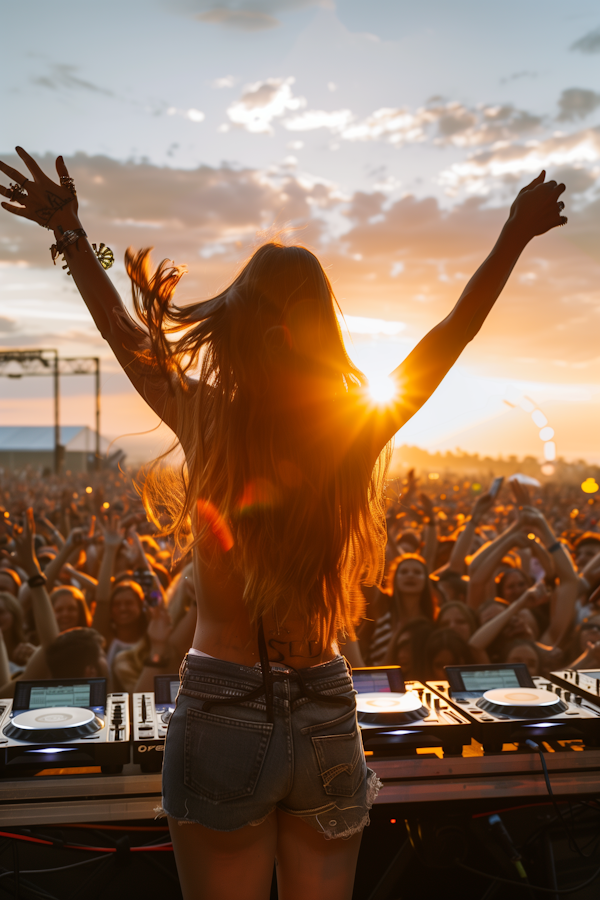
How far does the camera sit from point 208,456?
1245mm

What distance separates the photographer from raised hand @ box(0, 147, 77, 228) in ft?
4.90

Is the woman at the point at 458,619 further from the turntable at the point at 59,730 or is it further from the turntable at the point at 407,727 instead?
the turntable at the point at 59,730

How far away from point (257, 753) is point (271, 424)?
1.92 feet

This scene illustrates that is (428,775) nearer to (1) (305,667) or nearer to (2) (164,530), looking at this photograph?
(1) (305,667)

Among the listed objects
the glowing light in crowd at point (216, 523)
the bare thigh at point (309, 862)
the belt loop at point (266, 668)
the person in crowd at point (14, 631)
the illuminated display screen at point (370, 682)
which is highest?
the glowing light in crowd at point (216, 523)

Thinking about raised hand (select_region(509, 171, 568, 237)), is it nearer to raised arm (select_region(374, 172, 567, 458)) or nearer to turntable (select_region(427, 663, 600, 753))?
raised arm (select_region(374, 172, 567, 458))

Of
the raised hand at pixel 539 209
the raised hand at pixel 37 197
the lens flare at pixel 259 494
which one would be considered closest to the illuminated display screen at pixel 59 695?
the lens flare at pixel 259 494

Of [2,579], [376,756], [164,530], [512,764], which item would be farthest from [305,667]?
[2,579]

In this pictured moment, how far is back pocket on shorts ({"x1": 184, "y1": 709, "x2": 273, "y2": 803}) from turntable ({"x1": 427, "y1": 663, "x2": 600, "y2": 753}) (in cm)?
133

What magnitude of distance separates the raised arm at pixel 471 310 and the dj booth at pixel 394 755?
4.40ft

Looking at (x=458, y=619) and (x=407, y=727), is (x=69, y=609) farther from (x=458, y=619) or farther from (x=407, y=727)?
(x=407, y=727)

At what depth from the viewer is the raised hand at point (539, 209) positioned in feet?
4.63

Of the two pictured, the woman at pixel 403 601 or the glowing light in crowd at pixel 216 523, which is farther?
the woman at pixel 403 601

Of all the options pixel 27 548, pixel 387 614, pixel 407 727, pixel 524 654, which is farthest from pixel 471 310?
pixel 387 614
